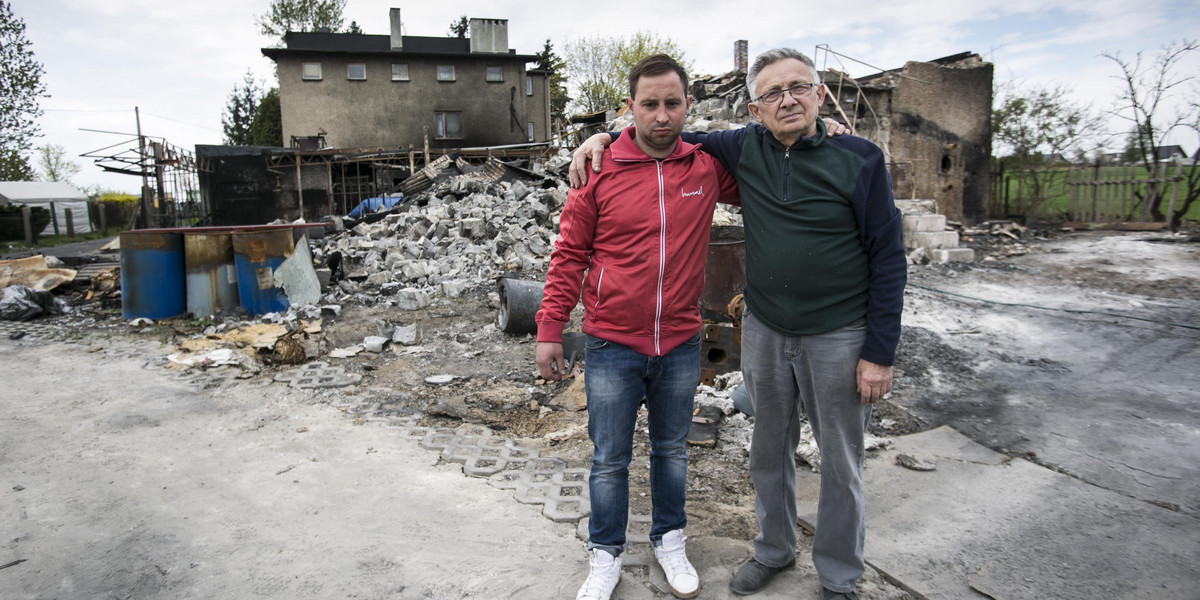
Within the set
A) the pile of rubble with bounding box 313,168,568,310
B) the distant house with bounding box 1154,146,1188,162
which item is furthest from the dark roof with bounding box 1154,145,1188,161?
the pile of rubble with bounding box 313,168,568,310

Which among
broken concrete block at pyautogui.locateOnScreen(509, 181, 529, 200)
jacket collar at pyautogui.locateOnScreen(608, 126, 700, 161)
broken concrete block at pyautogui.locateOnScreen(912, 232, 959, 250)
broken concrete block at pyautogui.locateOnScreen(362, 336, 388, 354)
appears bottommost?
broken concrete block at pyautogui.locateOnScreen(362, 336, 388, 354)

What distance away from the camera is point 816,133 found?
6.91 ft

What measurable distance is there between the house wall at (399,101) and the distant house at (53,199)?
12.1 meters

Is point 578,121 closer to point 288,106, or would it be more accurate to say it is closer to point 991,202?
point 991,202

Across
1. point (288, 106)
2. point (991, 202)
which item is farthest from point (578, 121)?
point (288, 106)

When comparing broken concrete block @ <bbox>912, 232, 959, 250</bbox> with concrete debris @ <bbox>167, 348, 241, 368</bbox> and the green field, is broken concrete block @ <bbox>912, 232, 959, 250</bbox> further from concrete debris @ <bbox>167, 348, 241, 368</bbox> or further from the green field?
concrete debris @ <bbox>167, 348, 241, 368</bbox>

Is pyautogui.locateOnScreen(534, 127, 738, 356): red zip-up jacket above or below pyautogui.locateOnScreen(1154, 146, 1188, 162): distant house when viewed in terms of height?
below

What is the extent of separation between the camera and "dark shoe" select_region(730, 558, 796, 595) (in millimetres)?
2293

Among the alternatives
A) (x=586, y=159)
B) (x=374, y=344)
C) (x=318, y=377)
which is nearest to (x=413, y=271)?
(x=374, y=344)

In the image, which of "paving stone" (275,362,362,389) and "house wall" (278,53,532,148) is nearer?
"paving stone" (275,362,362,389)

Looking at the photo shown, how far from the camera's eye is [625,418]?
2260mm

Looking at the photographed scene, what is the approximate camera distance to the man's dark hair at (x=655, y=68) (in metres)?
2.14

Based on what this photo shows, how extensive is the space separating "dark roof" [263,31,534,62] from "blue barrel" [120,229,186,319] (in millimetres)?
21731

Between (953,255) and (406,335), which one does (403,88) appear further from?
(406,335)
